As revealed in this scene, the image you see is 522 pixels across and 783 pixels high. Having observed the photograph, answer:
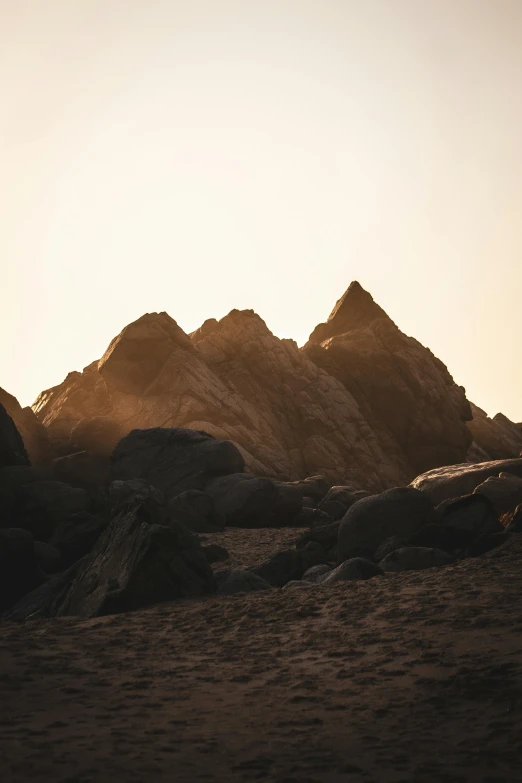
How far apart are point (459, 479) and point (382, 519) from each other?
921 centimetres

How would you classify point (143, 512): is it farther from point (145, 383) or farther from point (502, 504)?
point (145, 383)

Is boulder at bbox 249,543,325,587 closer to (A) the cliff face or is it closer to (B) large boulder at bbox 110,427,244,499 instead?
(B) large boulder at bbox 110,427,244,499

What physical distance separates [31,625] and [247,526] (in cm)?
2149

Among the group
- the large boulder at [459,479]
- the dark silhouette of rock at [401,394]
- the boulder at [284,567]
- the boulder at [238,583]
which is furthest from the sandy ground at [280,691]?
the dark silhouette of rock at [401,394]

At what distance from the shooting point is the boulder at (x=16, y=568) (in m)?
22.5

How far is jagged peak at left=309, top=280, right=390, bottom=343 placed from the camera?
Answer: 7762 centimetres

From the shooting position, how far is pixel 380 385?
6794 centimetres

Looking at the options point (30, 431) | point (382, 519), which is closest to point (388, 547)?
point (382, 519)

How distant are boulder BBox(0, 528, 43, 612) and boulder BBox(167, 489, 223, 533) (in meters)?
8.90

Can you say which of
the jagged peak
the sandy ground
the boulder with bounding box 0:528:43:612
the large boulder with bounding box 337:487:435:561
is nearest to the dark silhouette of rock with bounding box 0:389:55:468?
the boulder with bounding box 0:528:43:612

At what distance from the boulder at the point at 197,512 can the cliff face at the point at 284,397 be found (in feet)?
61.8

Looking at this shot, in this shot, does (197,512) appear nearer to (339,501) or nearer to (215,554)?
(339,501)

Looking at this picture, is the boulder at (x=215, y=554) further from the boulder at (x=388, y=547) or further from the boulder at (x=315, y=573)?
the boulder at (x=388, y=547)

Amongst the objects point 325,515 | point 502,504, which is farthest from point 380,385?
point 502,504
